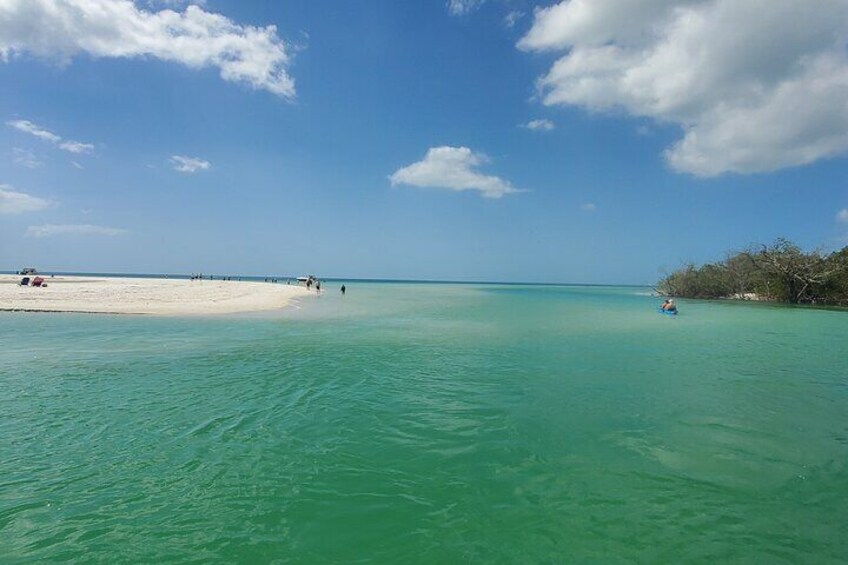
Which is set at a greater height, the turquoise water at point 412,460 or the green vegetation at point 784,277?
the green vegetation at point 784,277

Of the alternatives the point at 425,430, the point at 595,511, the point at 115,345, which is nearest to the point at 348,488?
the point at 425,430

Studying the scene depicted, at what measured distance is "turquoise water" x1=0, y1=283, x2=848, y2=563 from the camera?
5.66 m

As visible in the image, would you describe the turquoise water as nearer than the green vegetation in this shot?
Yes

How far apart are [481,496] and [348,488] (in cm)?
208

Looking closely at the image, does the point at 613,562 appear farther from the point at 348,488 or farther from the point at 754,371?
the point at 754,371

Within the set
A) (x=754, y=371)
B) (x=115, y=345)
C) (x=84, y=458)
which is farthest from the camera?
(x=115, y=345)

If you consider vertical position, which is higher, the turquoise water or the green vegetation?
the green vegetation

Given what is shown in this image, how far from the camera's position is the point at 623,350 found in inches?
834

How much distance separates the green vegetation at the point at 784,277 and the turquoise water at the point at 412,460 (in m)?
55.1

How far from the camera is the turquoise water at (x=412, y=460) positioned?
5664 mm

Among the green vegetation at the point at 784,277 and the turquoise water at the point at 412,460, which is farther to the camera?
the green vegetation at the point at 784,277

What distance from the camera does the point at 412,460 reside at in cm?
816

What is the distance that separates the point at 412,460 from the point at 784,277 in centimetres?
7386

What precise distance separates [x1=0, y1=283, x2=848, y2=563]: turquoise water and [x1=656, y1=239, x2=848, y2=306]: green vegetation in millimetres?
55066
